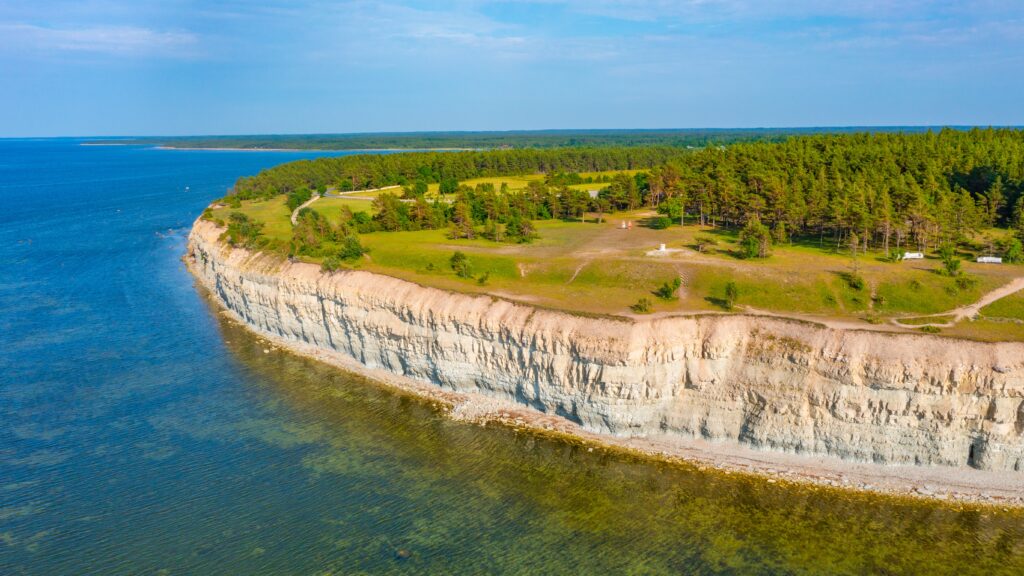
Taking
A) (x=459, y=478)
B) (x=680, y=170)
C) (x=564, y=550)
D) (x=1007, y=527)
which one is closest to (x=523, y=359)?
(x=459, y=478)

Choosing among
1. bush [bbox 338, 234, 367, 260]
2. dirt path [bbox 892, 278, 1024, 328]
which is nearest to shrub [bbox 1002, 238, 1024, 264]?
dirt path [bbox 892, 278, 1024, 328]

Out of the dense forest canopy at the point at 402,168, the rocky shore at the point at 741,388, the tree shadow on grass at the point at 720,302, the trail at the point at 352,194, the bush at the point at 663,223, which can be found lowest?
the rocky shore at the point at 741,388

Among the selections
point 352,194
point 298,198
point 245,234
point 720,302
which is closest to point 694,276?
point 720,302

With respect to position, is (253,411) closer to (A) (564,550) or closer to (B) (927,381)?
(A) (564,550)

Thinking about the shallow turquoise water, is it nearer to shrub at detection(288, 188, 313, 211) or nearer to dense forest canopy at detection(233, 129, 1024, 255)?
dense forest canopy at detection(233, 129, 1024, 255)

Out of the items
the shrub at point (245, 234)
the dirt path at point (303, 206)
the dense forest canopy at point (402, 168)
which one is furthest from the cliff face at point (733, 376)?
the dense forest canopy at point (402, 168)

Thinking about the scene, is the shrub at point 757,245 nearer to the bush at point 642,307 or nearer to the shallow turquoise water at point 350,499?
the bush at point 642,307
